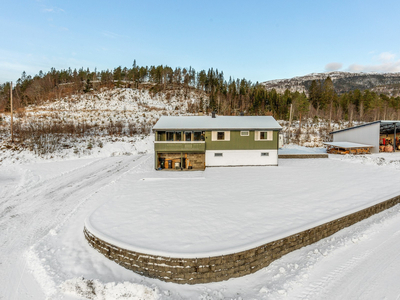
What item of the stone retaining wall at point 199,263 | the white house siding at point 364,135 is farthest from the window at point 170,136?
the white house siding at point 364,135

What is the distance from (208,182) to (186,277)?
351 inches

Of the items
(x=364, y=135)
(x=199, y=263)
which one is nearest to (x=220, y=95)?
(x=364, y=135)

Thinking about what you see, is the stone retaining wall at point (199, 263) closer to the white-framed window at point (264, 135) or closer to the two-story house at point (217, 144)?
the two-story house at point (217, 144)

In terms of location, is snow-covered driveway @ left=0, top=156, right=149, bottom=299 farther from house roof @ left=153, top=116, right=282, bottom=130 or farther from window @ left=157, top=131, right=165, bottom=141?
house roof @ left=153, top=116, right=282, bottom=130

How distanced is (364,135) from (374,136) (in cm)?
132

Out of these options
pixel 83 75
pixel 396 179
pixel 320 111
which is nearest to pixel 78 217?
pixel 396 179

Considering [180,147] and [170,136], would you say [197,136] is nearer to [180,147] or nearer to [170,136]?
[180,147]

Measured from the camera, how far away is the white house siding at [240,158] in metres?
19.9

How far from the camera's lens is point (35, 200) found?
483 inches

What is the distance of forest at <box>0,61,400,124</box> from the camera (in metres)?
54.4

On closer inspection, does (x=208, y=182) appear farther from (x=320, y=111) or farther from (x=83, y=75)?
(x=83, y=75)

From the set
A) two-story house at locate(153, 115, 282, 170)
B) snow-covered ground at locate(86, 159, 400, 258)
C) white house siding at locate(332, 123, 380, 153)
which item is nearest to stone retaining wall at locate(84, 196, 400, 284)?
snow-covered ground at locate(86, 159, 400, 258)

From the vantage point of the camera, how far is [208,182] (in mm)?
14781

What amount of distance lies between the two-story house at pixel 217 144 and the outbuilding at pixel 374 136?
14.0 m
